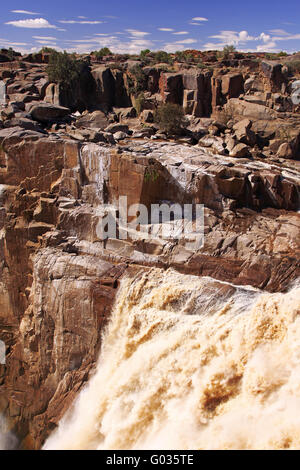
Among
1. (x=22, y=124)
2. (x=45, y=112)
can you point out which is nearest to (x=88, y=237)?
(x=22, y=124)

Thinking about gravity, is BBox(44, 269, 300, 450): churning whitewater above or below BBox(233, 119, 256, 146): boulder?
below

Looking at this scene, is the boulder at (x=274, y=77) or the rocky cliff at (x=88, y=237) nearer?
the rocky cliff at (x=88, y=237)

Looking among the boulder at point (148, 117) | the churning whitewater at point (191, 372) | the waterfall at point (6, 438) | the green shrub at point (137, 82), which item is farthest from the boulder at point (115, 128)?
the waterfall at point (6, 438)

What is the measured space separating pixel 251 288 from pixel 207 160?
5.84 metres

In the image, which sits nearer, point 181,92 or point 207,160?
point 207,160

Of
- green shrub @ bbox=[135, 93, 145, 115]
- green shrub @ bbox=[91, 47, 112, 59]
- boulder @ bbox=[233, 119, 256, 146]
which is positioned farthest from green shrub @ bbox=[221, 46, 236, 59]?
boulder @ bbox=[233, 119, 256, 146]

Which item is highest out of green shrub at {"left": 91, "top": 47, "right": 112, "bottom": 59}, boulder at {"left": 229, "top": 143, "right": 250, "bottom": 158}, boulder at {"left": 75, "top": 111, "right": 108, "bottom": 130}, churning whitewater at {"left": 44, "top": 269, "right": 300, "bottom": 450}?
green shrub at {"left": 91, "top": 47, "right": 112, "bottom": 59}

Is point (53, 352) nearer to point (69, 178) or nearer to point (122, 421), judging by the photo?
point (122, 421)

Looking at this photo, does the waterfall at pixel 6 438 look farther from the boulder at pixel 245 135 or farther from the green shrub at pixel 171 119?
the boulder at pixel 245 135

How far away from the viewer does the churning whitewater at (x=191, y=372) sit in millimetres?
9305

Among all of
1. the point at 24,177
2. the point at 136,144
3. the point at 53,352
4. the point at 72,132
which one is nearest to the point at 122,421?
the point at 53,352

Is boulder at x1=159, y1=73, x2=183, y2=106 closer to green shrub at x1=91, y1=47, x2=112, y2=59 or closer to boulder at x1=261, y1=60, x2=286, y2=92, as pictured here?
boulder at x1=261, y1=60, x2=286, y2=92

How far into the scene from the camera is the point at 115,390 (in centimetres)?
1180

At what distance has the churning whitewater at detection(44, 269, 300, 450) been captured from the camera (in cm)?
930
